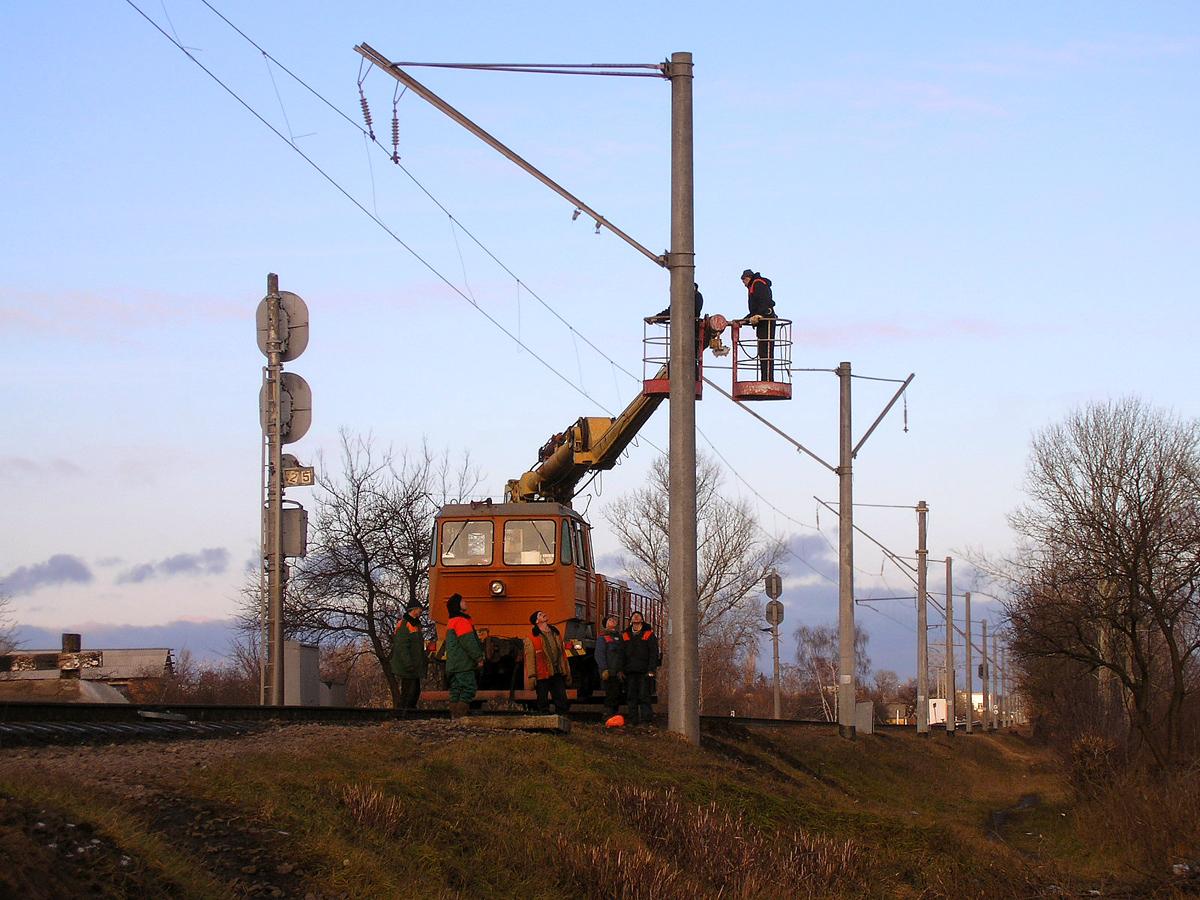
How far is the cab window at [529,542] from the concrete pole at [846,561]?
9896 millimetres

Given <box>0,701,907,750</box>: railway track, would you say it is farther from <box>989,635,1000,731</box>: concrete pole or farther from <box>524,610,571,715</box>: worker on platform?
<box>989,635,1000,731</box>: concrete pole

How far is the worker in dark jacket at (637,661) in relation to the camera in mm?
19234

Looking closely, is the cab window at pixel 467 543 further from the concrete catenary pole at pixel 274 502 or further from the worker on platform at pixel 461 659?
the worker on platform at pixel 461 659

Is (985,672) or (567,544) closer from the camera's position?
(567,544)

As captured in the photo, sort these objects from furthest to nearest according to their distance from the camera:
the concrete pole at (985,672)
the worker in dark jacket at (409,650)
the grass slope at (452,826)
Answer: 1. the concrete pole at (985,672)
2. the worker in dark jacket at (409,650)
3. the grass slope at (452,826)

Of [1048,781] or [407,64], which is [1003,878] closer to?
[407,64]

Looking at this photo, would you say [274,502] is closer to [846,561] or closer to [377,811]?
[377,811]

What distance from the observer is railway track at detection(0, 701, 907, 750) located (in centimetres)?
1028

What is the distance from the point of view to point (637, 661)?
19203mm

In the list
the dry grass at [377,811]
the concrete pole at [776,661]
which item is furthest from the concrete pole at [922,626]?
the dry grass at [377,811]

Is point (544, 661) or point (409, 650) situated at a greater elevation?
point (409, 650)

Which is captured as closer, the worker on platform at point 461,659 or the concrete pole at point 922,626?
the worker on platform at point 461,659

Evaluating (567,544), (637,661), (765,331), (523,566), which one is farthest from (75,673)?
(765,331)

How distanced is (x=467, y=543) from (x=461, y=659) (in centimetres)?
594
